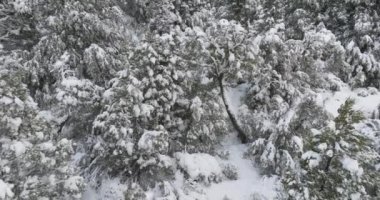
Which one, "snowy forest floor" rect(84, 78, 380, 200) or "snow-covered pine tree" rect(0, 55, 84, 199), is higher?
"snow-covered pine tree" rect(0, 55, 84, 199)

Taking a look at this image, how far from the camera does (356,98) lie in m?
16.2

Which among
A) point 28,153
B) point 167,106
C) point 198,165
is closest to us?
point 28,153

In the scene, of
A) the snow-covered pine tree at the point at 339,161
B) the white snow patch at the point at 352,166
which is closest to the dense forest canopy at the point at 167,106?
the snow-covered pine tree at the point at 339,161

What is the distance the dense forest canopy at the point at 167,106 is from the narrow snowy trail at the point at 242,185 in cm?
19

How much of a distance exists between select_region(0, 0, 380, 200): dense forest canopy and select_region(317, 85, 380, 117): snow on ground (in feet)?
0.24

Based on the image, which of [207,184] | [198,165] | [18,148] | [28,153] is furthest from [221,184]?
[18,148]

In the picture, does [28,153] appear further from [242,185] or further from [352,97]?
[352,97]

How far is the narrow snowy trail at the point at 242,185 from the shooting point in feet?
41.1

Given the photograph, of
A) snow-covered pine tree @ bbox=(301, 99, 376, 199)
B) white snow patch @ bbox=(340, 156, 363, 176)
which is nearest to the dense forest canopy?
snow-covered pine tree @ bbox=(301, 99, 376, 199)

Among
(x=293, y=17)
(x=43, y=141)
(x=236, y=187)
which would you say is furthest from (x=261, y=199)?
(x=293, y=17)

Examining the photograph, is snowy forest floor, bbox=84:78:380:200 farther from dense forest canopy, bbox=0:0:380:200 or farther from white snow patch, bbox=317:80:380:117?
white snow patch, bbox=317:80:380:117

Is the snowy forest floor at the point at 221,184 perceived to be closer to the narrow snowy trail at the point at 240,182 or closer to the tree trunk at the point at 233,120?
the narrow snowy trail at the point at 240,182

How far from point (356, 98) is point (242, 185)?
247 inches

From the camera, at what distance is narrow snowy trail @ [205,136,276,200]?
1252 cm
